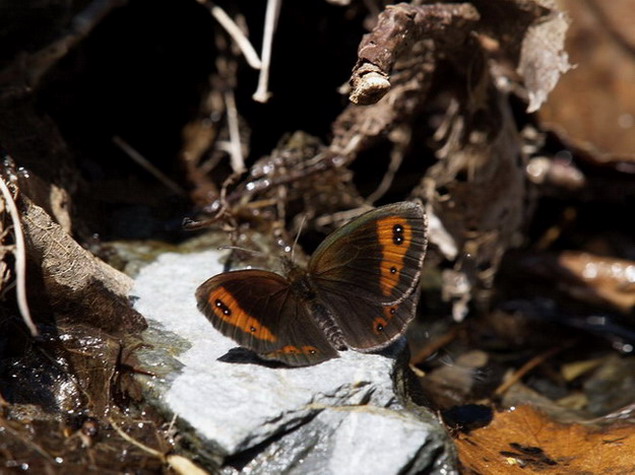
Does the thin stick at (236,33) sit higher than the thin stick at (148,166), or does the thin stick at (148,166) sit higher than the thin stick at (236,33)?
the thin stick at (236,33)

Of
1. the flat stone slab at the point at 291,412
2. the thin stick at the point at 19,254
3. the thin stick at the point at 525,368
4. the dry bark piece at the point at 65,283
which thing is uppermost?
the thin stick at the point at 19,254

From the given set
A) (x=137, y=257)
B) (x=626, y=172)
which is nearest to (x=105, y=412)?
(x=137, y=257)

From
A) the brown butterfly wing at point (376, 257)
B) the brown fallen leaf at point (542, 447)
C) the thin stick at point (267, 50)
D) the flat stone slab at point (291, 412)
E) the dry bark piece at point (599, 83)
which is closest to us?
the flat stone slab at point (291, 412)

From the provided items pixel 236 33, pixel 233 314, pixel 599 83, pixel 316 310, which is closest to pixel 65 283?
pixel 233 314

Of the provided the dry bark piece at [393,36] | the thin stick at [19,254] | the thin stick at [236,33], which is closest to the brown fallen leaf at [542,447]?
the dry bark piece at [393,36]

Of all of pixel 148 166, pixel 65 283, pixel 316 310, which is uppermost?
pixel 65 283

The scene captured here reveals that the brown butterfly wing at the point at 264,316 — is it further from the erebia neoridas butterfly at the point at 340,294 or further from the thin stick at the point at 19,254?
the thin stick at the point at 19,254

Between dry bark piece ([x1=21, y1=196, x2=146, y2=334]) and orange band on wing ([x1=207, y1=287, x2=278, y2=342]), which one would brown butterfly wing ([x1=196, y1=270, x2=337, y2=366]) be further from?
dry bark piece ([x1=21, y1=196, x2=146, y2=334])

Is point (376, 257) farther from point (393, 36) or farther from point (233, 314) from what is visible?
point (393, 36)
